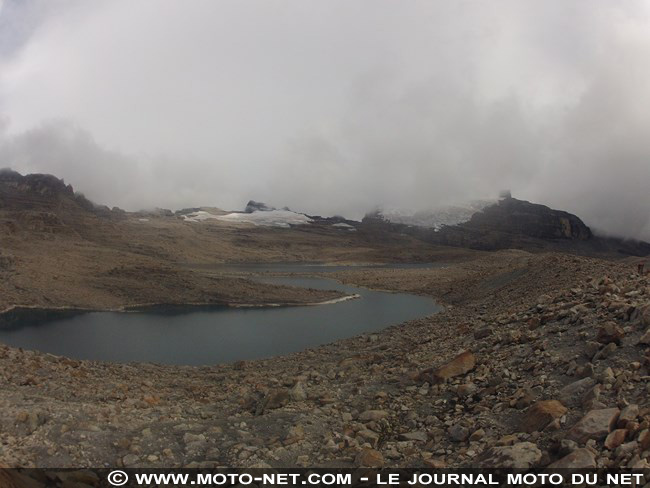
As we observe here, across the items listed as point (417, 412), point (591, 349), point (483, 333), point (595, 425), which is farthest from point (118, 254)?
point (595, 425)

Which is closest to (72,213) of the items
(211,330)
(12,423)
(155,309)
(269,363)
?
(155,309)

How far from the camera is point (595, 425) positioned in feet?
25.1

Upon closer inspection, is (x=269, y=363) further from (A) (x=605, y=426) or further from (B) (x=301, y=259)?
(B) (x=301, y=259)

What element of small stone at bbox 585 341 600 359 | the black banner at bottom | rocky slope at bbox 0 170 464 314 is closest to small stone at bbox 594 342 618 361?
small stone at bbox 585 341 600 359

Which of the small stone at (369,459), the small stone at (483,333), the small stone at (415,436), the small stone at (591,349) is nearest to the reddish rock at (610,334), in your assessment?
the small stone at (591,349)

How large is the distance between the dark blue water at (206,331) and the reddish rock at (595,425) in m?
30.6

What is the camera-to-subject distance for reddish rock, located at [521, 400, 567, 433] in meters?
8.62

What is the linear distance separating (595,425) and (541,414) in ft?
4.01

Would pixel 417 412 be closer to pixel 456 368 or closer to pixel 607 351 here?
pixel 456 368

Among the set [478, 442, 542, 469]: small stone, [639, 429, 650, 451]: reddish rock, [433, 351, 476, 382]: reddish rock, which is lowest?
[478, 442, 542, 469]: small stone

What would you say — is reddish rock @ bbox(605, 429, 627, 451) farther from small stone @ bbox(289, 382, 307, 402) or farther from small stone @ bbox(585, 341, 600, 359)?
small stone @ bbox(289, 382, 307, 402)

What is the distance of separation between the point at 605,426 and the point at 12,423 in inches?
447

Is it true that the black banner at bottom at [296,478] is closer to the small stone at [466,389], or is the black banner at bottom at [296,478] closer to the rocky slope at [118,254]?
the small stone at [466,389]

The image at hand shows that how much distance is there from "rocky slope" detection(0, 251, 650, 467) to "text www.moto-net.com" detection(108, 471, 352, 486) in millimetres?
→ 340
